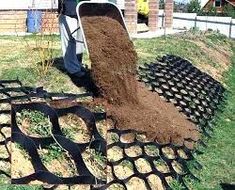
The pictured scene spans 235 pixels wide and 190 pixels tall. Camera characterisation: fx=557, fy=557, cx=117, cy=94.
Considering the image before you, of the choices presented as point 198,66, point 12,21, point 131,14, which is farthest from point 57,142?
point 12,21

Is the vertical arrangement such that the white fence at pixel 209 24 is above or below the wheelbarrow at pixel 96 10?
below

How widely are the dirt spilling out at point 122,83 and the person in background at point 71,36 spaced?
42cm

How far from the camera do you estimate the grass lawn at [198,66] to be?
7414 millimetres

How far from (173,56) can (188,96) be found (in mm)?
2905

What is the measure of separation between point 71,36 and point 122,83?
1274 millimetres

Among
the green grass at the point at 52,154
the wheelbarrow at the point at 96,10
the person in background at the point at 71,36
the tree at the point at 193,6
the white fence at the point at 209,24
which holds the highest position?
the wheelbarrow at the point at 96,10

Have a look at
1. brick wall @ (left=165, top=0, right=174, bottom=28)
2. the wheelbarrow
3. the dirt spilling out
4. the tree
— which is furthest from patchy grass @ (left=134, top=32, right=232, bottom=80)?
the tree

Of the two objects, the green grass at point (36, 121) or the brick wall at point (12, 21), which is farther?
the brick wall at point (12, 21)

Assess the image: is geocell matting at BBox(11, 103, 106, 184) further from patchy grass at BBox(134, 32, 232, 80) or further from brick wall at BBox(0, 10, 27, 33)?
brick wall at BBox(0, 10, 27, 33)

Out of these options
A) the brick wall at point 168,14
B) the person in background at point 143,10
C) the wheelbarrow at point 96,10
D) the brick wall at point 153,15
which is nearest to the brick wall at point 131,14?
the brick wall at point 153,15

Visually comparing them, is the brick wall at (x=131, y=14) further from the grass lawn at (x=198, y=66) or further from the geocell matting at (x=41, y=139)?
the geocell matting at (x=41, y=139)

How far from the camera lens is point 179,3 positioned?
2146 inches

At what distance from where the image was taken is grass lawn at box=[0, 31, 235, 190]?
7.41 metres

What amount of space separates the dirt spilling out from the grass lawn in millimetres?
495
